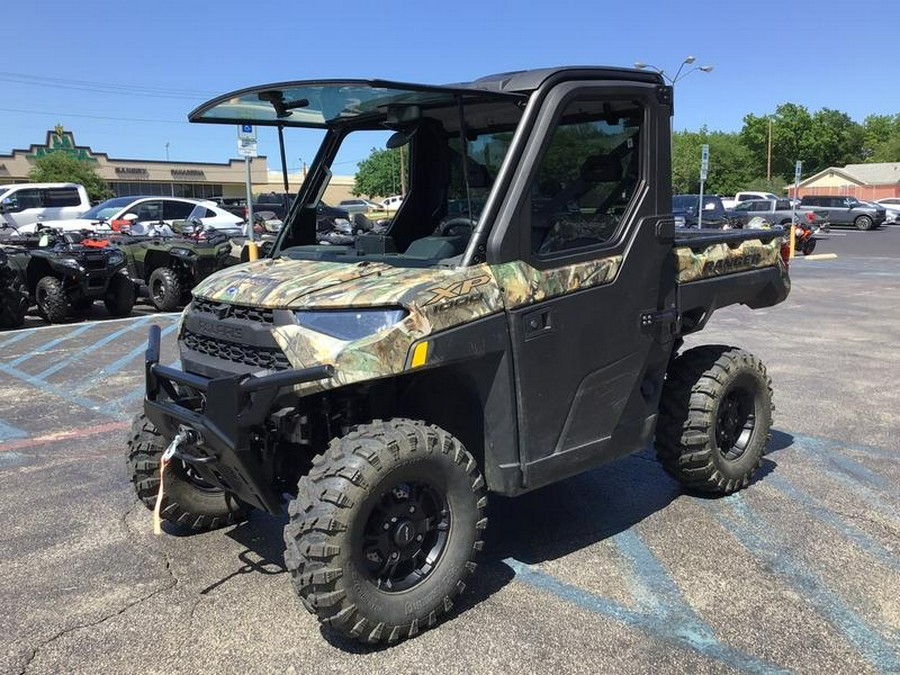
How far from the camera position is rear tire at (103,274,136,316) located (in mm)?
12016

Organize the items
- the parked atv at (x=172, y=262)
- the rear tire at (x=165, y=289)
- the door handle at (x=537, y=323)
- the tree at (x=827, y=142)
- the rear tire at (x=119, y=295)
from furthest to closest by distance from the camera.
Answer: the tree at (x=827, y=142)
the rear tire at (x=165, y=289)
the parked atv at (x=172, y=262)
the rear tire at (x=119, y=295)
the door handle at (x=537, y=323)

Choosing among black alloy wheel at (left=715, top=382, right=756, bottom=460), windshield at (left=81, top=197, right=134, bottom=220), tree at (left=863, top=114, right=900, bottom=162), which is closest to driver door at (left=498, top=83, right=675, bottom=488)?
black alloy wheel at (left=715, top=382, right=756, bottom=460)

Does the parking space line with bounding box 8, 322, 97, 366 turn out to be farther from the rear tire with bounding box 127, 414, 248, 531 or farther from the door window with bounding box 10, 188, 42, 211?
the door window with bounding box 10, 188, 42, 211

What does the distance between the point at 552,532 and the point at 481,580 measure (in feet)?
2.23

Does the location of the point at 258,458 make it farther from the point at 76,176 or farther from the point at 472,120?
the point at 76,176

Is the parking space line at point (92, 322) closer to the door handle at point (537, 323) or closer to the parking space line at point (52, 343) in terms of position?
the parking space line at point (52, 343)

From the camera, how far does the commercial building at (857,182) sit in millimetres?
72000

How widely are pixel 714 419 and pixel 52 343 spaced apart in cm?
860

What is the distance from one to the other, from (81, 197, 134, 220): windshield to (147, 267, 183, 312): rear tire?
5567 mm

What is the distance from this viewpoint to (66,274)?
36.9 feet

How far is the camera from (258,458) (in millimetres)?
3246

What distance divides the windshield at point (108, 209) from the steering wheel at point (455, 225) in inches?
602

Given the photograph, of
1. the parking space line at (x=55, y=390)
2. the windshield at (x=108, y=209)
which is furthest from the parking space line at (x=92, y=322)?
the windshield at (x=108, y=209)

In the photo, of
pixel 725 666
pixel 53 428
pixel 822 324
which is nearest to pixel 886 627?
pixel 725 666
